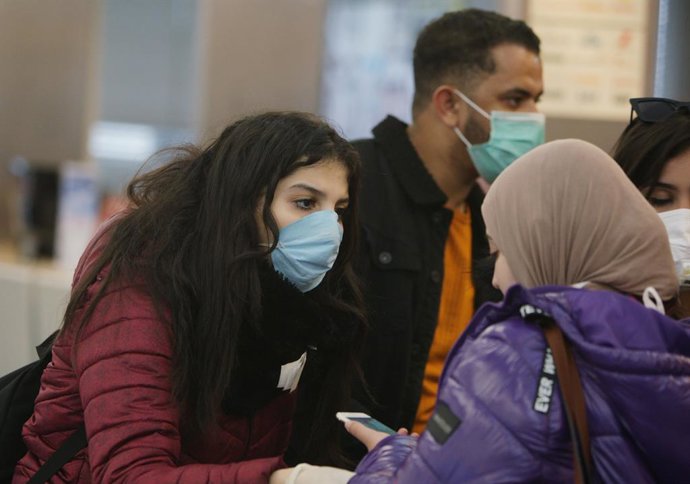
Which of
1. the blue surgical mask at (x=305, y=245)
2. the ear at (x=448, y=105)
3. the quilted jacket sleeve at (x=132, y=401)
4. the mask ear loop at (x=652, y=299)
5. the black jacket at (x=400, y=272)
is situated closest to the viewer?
Result: the mask ear loop at (x=652, y=299)

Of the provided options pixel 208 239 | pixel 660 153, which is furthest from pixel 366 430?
pixel 660 153

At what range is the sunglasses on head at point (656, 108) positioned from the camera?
2332 millimetres

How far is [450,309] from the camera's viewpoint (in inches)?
115

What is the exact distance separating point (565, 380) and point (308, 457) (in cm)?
102

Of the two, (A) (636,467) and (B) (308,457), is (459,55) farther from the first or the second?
(A) (636,467)

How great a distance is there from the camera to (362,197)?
2955 mm

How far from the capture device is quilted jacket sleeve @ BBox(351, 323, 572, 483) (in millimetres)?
1418

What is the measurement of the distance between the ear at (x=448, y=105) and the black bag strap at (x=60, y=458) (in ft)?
5.34

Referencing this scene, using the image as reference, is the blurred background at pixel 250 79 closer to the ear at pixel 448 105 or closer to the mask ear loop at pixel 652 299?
the ear at pixel 448 105

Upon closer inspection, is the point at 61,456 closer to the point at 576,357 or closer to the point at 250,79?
the point at 576,357

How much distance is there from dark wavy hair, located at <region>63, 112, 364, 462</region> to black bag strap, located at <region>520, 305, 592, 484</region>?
0.73 m

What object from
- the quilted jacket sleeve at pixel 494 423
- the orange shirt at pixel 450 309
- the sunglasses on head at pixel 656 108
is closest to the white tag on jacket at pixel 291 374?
the quilted jacket sleeve at pixel 494 423

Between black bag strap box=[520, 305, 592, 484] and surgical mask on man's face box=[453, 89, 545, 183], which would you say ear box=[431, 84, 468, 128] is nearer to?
surgical mask on man's face box=[453, 89, 545, 183]

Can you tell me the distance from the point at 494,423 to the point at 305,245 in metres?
0.76
